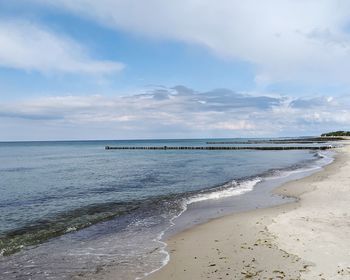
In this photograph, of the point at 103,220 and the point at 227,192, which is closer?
the point at 103,220

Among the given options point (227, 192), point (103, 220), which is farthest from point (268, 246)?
point (227, 192)

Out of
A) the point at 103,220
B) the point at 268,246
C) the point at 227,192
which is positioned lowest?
the point at 103,220

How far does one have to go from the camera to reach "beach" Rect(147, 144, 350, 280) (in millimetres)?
8586

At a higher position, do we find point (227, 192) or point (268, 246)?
point (268, 246)

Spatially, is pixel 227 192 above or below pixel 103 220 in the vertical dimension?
above

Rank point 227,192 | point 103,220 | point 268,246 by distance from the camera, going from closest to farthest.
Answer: point 268,246 → point 103,220 → point 227,192

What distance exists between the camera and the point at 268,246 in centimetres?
1063

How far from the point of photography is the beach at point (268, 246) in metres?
8.59

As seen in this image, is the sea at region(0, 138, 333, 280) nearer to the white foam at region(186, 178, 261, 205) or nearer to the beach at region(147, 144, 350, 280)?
the white foam at region(186, 178, 261, 205)

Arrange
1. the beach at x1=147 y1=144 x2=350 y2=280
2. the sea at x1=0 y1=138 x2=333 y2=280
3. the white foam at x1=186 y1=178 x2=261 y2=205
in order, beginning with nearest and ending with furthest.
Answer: the beach at x1=147 y1=144 x2=350 y2=280 < the sea at x1=0 y1=138 x2=333 y2=280 < the white foam at x1=186 y1=178 x2=261 y2=205

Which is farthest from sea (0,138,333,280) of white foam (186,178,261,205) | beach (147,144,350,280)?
beach (147,144,350,280)

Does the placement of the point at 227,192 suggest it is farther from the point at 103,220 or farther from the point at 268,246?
the point at 268,246

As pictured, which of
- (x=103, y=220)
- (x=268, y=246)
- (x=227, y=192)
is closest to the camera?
(x=268, y=246)

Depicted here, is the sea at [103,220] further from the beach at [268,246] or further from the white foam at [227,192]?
the beach at [268,246]
